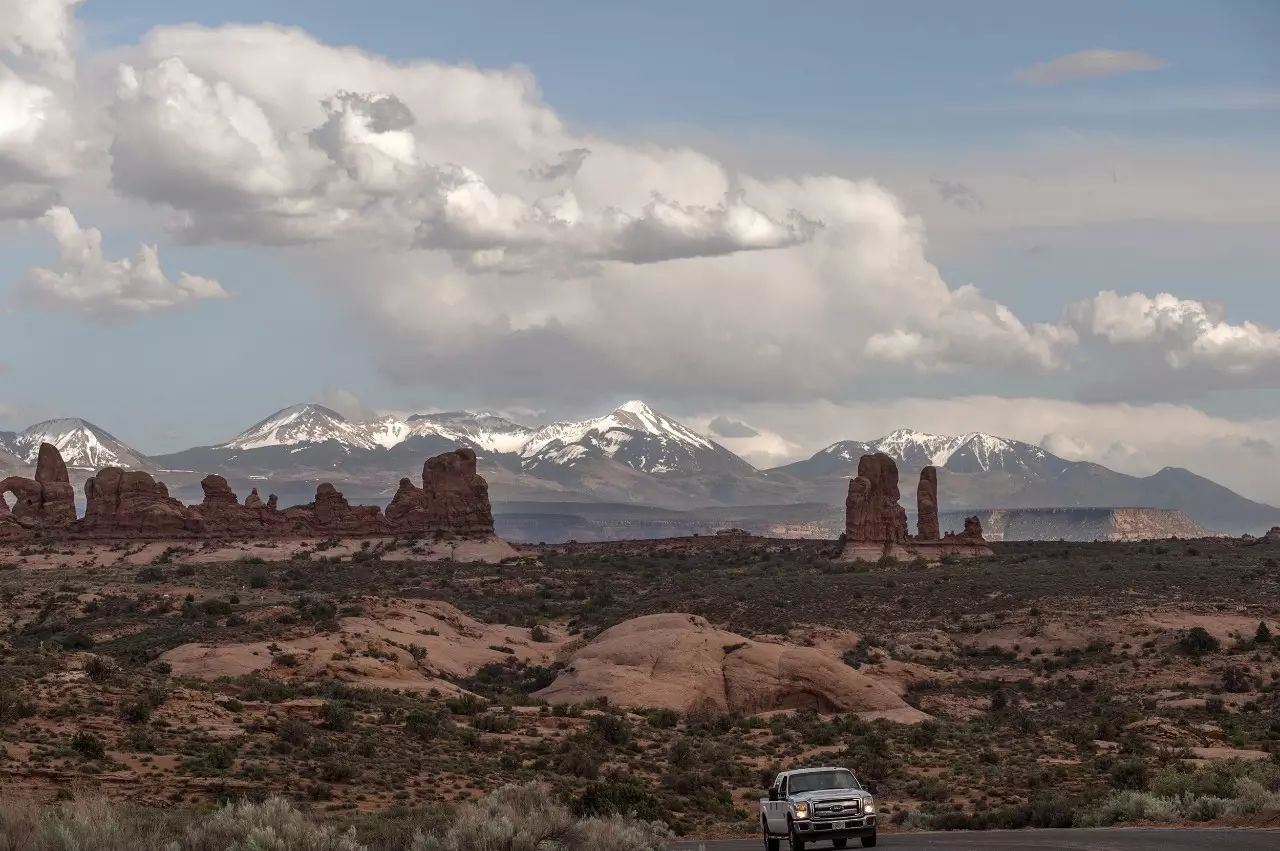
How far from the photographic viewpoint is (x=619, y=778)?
4316cm

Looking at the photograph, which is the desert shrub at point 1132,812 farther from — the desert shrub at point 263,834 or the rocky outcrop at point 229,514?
the rocky outcrop at point 229,514

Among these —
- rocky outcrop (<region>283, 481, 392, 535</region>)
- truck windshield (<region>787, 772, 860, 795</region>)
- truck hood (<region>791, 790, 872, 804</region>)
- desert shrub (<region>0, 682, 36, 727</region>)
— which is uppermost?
rocky outcrop (<region>283, 481, 392, 535</region>)

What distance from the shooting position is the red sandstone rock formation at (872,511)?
132 m

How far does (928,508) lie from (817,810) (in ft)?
364

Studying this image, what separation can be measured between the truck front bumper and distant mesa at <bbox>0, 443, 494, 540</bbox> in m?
107

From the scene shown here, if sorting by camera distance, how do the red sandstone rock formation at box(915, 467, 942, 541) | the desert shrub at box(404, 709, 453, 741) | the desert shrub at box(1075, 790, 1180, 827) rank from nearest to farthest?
the desert shrub at box(1075, 790, 1180, 827)
the desert shrub at box(404, 709, 453, 741)
the red sandstone rock formation at box(915, 467, 942, 541)

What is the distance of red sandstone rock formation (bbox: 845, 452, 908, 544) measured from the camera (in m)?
132

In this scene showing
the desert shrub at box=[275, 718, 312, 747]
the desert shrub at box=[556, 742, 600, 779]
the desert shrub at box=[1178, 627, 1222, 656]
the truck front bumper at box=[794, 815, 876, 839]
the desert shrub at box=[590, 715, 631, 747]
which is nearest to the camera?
the truck front bumper at box=[794, 815, 876, 839]

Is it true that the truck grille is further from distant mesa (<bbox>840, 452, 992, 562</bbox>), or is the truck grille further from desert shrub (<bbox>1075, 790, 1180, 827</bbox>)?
distant mesa (<bbox>840, 452, 992, 562</bbox>)

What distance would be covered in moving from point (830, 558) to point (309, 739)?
9251 centimetres

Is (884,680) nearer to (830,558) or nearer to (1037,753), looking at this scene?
(1037,753)

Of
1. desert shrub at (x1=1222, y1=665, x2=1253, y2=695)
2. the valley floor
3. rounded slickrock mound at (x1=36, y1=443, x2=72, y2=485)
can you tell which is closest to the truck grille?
the valley floor

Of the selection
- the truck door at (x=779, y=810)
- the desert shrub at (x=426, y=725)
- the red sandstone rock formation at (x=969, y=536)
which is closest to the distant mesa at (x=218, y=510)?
the red sandstone rock formation at (x=969, y=536)

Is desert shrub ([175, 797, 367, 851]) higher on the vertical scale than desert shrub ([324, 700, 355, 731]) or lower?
higher
